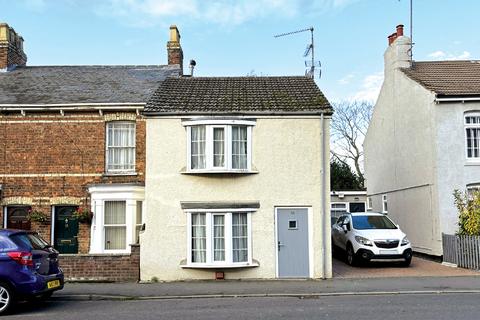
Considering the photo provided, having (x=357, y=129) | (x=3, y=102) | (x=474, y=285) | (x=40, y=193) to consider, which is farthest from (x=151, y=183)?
(x=357, y=129)

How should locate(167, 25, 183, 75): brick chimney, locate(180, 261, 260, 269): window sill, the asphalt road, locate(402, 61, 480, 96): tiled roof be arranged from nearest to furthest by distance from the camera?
the asphalt road < locate(180, 261, 260, 269): window sill < locate(402, 61, 480, 96): tiled roof < locate(167, 25, 183, 75): brick chimney

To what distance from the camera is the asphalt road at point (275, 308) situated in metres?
9.77

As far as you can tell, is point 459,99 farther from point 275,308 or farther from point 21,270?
point 21,270

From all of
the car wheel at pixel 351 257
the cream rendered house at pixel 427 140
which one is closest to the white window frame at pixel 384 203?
the cream rendered house at pixel 427 140

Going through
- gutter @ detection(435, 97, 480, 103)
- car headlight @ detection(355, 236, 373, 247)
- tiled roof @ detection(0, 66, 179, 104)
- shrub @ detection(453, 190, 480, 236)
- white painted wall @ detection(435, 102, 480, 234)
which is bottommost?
car headlight @ detection(355, 236, 373, 247)

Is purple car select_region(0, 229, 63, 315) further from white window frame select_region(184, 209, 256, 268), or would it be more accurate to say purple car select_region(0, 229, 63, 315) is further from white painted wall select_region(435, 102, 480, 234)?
white painted wall select_region(435, 102, 480, 234)

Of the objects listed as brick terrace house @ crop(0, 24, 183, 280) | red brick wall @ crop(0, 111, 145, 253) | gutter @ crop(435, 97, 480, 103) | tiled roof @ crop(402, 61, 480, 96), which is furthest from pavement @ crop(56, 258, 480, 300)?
tiled roof @ crop(402, 61, 480, 96)

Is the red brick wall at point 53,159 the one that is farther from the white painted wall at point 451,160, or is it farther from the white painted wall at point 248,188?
A: the white painted wall at point 451,160

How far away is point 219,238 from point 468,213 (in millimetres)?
8625

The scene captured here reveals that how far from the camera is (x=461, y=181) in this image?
18797 millimetres

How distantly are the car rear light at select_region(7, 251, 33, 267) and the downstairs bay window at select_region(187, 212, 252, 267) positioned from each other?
541cm

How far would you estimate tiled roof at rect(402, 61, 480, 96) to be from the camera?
63.1 ft

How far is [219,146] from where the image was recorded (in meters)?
15.6

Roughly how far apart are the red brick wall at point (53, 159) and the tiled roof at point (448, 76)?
1151cm
